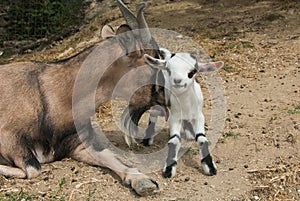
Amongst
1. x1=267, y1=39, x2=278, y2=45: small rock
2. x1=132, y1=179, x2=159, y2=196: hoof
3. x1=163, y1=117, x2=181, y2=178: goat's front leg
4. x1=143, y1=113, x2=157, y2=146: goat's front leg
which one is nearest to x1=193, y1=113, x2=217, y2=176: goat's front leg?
x1=163, y1=117, x2=181, y2=178: goat's front leg

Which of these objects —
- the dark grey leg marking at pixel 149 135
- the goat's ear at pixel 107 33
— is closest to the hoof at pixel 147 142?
the dark grey leg marking at pixel 149 135

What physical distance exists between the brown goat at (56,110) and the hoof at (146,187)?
0.79ft

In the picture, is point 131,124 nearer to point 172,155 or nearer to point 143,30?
point 172,155

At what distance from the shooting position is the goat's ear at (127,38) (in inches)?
170

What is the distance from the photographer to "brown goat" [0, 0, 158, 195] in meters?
4.30

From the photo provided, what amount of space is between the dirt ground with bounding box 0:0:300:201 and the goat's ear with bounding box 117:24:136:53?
1030 millimetres

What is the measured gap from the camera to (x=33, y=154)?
4363 mm

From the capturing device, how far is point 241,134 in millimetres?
4973

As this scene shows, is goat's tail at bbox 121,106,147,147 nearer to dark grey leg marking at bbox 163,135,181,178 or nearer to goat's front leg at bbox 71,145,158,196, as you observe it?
goat's front leg at bbox 71,145,158,196

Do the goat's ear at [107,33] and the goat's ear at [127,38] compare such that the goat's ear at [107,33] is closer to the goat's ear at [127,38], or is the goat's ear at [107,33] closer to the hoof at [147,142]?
the goat's ear at [127,38]

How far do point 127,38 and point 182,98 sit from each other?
0.71m

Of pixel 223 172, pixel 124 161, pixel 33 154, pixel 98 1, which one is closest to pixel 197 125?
pixel 223 172

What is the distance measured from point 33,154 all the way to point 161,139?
1310 millimetres

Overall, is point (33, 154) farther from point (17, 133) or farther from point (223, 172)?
point (223, 172)
